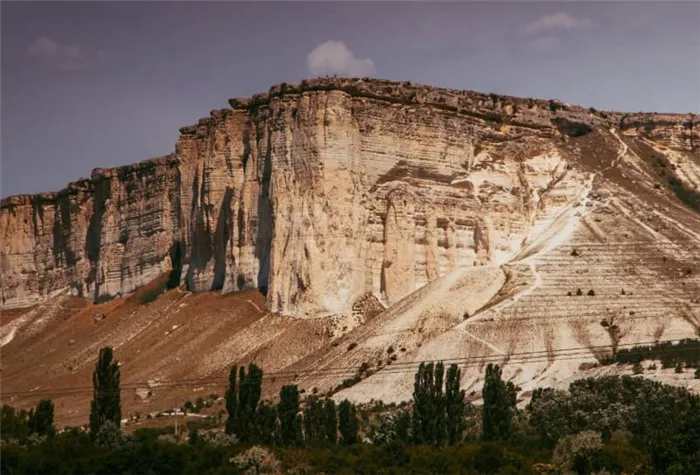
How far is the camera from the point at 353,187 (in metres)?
90.9

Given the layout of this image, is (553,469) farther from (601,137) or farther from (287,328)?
(601,137)

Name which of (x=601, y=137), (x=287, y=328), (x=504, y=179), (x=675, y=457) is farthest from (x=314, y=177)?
(x=675, y=457)

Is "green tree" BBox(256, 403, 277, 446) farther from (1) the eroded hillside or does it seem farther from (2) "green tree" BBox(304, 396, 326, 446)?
(1) the eroded hillside

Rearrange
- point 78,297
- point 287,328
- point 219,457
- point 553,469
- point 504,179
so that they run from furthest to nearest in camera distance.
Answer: point 78,297
point 504,179
point 287,328
point 219,457
point 553,469

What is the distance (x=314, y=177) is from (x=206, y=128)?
13684 millimetres

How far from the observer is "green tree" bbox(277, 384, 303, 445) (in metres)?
65.7

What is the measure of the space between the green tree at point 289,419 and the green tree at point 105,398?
6.71m

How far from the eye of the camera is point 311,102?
298 feet

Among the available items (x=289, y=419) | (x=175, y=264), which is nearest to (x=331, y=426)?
(x=289, y=419)

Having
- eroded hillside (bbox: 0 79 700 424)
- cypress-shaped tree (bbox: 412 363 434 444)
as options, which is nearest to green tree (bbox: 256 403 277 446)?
cypress-shaped tree (bbox: 412 363 434 444)

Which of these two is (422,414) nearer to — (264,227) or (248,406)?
(248,406)

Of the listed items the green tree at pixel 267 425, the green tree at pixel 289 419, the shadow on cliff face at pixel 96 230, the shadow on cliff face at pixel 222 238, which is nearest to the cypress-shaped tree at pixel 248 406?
the green tree at pixel 267 425

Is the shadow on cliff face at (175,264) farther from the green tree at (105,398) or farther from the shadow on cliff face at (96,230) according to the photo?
the green tree at (105,398)

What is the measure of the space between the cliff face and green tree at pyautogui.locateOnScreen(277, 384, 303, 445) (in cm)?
2138
